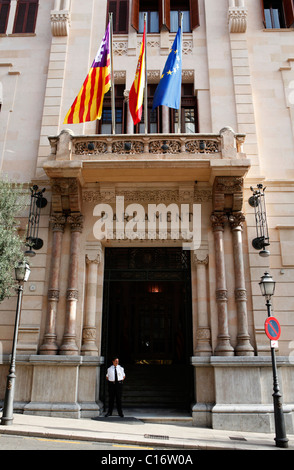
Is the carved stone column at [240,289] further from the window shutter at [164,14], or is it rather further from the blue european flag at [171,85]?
the window shutter at [164,14]

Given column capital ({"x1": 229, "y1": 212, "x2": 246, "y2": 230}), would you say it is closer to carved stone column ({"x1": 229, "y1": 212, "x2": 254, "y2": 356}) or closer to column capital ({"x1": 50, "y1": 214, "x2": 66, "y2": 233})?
carved stone column ({"x1": 229, "y1": 212, "x2": 254, "y2": 356})

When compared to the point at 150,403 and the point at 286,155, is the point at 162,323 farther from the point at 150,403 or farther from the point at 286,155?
the point at 286,155

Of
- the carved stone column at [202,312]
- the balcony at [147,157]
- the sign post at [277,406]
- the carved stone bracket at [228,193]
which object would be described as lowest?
the sign post at [277,406]

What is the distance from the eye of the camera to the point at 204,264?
1352 cm

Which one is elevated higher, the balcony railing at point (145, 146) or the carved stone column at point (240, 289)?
the balcony railing at point (145, 146)

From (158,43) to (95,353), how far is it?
1344 centimetres

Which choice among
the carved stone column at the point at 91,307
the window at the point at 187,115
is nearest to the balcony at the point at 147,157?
the window at the point at 187,115

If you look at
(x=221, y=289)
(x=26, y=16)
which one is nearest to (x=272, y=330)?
(x=221, y=289)

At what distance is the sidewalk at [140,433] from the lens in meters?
8.79

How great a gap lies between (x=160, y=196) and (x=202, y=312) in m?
4.42

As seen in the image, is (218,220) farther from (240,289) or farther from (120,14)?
(120,14)

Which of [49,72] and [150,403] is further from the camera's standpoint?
[49,72]

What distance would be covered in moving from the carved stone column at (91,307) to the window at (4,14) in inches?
478
